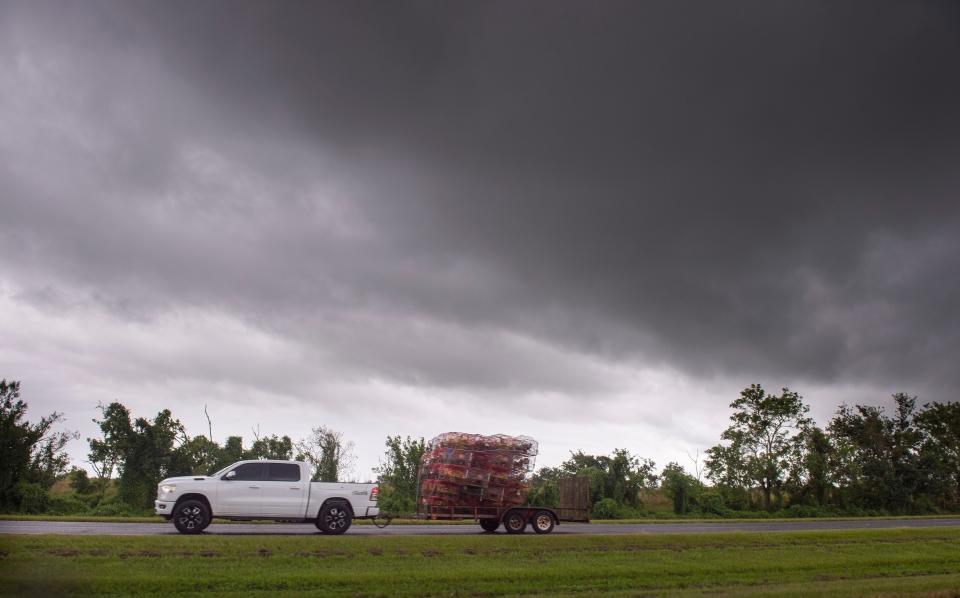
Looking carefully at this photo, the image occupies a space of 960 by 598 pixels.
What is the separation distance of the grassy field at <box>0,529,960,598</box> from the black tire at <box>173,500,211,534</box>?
2227mm

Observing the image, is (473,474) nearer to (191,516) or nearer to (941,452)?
(191,516)

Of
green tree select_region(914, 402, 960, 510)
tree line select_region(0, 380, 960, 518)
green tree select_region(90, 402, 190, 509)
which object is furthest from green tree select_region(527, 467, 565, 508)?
green tree select_region(914, 402, 960, 510)

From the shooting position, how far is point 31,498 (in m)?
42.9

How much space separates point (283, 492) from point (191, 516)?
2.64 metres

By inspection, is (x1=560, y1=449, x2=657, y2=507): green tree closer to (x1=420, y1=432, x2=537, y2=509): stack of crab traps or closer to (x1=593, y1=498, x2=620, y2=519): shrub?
(x1=593, y1=498, x2=620, y2=519): shrub

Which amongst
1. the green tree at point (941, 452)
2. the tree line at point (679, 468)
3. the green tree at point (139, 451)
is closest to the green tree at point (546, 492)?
the tree line at point (679, 468)

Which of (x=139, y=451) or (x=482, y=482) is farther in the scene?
(x=139, y=451)

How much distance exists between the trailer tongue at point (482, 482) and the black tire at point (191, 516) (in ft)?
26.5

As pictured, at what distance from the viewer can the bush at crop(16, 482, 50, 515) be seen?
139ft

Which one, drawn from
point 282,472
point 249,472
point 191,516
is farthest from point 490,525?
point 191,516

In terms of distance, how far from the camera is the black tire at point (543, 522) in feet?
86.9

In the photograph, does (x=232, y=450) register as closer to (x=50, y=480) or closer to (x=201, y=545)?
(x=50, y=480)

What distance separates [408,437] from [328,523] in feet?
94.0

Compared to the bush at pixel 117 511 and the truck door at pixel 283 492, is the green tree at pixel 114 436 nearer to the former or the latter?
the bush at pixel 117 511
